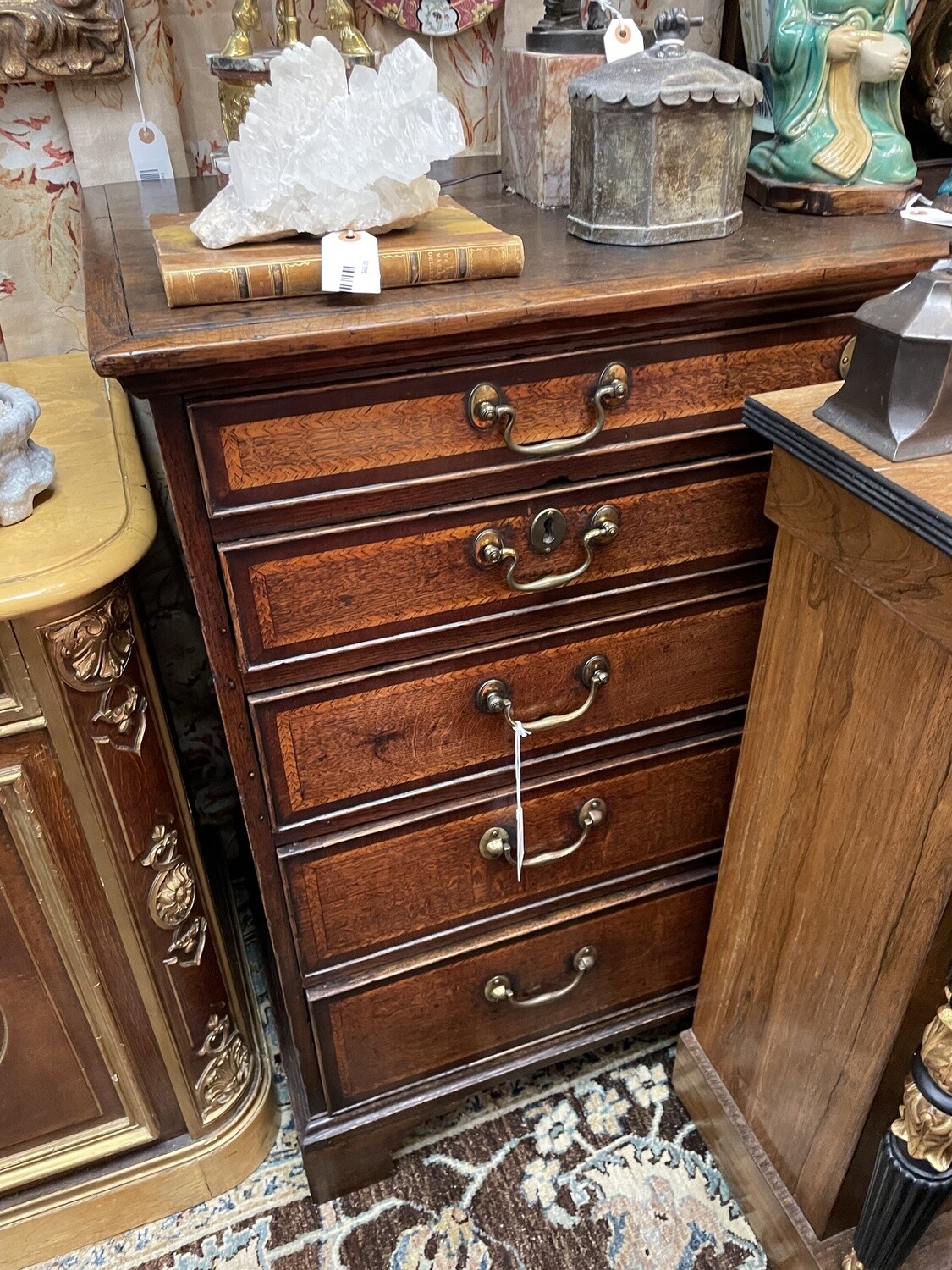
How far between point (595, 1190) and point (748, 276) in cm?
108

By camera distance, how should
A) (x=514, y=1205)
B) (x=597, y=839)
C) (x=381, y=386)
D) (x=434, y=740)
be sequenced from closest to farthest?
(x=381, y=386)
(x=434, y=740)
(x=597, y=839)
(x=514, y=1205)

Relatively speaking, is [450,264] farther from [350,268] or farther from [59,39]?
[59,39]

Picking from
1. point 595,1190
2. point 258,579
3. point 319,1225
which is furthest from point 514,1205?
point 258,579

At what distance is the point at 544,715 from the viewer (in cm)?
96

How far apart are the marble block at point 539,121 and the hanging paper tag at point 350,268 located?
349 mm

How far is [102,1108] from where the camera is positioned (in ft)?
3.54

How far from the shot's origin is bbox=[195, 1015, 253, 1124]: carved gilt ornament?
1.11 m

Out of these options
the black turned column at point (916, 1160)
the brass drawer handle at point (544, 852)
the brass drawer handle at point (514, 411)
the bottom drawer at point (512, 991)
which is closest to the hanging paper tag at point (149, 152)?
the brass drawer handle at point (514, 411)

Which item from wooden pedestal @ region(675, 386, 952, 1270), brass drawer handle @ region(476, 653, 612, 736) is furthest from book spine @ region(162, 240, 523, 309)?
brass drawer handle @ region(476, 653, 612, 736)

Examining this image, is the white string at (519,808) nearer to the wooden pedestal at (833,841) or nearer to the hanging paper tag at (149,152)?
the wooden pedestal at (833,841)

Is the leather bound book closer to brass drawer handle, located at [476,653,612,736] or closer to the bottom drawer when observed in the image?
brass drawer handle, located at [476,653,612,736]

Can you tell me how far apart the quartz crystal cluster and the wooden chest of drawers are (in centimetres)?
9

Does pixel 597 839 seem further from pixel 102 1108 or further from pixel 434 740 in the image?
pixel 102 1108

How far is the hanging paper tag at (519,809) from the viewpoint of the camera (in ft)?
3.05
